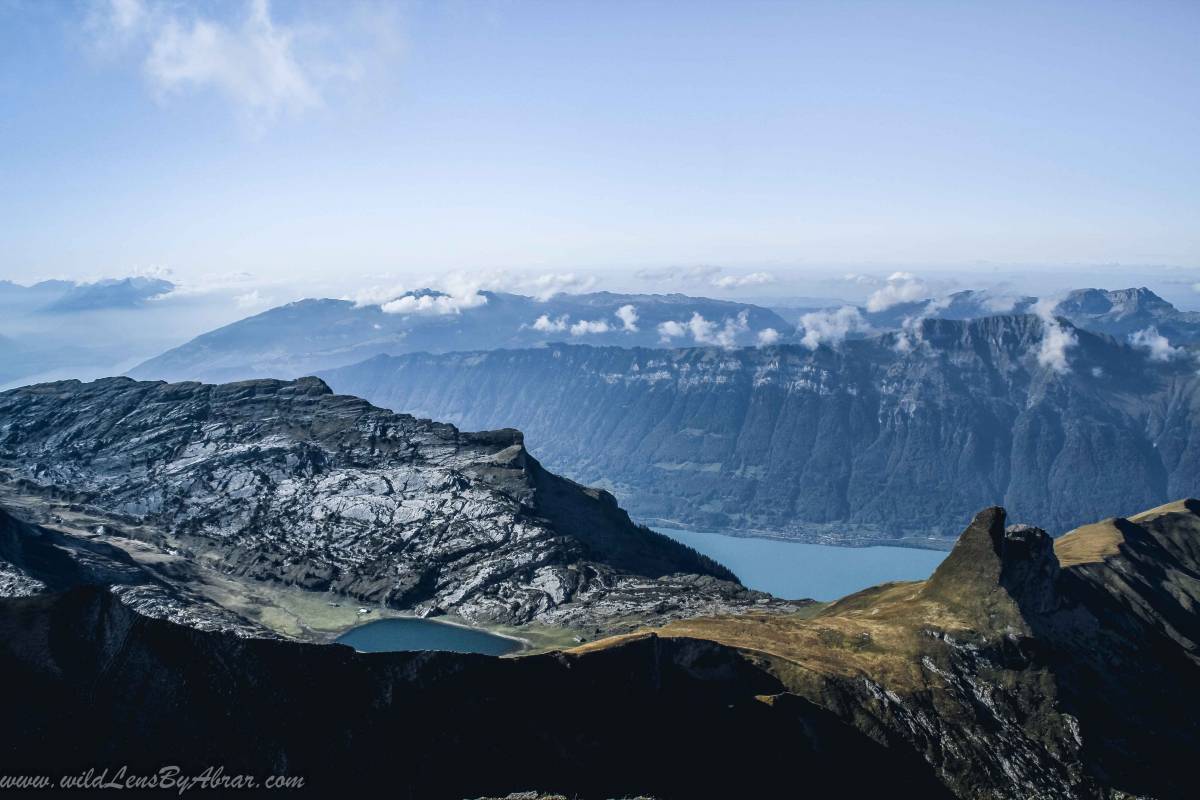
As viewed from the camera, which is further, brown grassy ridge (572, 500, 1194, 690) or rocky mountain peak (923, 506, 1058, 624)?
rocky mountain peak (923, 506, 1058, 624)

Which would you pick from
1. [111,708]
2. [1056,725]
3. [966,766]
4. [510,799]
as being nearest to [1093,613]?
[1056,725]

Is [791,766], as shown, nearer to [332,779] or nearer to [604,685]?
[604,685]

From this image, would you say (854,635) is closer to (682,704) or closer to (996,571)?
(996,571)

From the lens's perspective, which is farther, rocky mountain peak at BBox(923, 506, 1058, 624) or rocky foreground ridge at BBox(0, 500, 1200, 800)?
rocky mountain peak at BBox(923, 506, 1058, 624)

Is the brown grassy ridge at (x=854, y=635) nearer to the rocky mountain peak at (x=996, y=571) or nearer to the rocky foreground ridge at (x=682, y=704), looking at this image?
the rocky foreground ridge at (x=682, y=704)

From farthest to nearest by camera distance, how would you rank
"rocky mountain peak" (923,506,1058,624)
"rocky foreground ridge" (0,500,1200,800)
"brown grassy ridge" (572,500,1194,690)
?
"rocky mountain peak" (923,506,1058,624) → "brown grassy ridge" (572,500,1194,690) → "rocky foreground ridge" (0,500,1200,800)

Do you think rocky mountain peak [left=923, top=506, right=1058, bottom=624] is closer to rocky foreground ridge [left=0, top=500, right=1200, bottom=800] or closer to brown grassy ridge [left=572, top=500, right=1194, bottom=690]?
rocky foreground ridge [left=0, top=500, right=1200, bottom=800]

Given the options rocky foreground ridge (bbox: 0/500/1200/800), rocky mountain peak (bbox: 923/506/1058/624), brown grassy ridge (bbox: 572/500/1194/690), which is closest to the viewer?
rocky foreground ridge (bbox: 0/500/1200/800)

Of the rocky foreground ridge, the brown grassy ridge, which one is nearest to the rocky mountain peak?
the rocky foreground ridge
